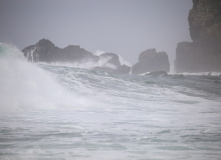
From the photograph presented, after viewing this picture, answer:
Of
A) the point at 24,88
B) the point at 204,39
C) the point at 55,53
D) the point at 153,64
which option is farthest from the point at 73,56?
the point at 24,88

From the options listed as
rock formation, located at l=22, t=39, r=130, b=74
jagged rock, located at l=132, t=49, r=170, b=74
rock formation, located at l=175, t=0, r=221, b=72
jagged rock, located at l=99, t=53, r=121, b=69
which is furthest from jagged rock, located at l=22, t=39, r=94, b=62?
rock formation, located at l=175, t=0, r=221, b=72

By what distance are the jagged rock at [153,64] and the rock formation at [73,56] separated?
495 cm

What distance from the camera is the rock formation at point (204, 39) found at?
48.1 meters

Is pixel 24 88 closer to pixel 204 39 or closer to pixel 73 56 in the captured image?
pixel 204 39

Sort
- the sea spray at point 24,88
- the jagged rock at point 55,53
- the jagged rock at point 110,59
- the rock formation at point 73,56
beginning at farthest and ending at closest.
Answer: the jagged rock at point 110,59
the rock formation at point 73,56
the jagged rock at point 55,53
the sea spray at point 24,88

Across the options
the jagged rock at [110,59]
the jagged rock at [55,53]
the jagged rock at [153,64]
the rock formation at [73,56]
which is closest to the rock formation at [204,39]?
the jagged rock at [153,64]

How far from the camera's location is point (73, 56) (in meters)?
71.7

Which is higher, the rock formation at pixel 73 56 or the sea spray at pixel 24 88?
the rock formation at pixel 73 56

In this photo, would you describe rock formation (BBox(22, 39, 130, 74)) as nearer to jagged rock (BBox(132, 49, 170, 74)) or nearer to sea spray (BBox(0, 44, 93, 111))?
jagged rock (BBox(132, 49, 170, 74))

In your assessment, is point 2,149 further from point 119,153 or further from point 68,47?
point 68,47

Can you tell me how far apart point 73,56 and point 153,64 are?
29147 millimetres

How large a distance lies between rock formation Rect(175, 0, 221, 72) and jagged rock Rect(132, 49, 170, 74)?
1875 centimetres

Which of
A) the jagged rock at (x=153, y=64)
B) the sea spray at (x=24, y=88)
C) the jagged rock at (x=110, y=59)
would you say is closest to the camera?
the sea spray at (x=24, y=88)

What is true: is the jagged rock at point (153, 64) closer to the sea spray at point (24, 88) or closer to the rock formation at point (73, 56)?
the rock formation at point (73, 56)
